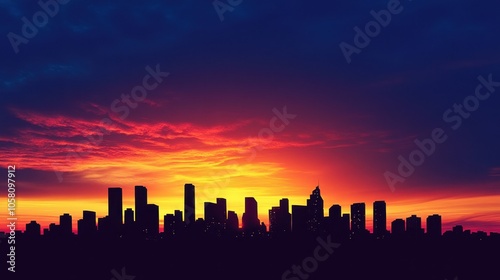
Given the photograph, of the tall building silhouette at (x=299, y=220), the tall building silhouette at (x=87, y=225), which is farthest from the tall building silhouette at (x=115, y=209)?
the tall building silhouette at (x=299, y=220)

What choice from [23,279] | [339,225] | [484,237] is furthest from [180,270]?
[484,237]

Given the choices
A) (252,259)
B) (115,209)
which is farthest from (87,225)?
(252,259)

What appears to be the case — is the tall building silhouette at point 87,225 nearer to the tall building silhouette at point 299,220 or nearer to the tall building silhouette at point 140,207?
the tall building silhouette at point 140,207

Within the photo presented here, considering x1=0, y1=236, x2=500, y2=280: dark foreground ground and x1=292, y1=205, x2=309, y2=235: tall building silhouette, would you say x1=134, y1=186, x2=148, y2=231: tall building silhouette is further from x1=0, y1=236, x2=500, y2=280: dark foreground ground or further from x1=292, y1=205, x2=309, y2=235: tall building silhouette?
x1=292, y1=205, x2=309, y2=235: tall building silhouette

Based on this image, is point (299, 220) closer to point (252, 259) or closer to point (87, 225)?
point (252, 259)

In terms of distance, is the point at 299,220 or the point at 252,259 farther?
the point at 299,220

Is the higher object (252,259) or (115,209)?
(115,209)
